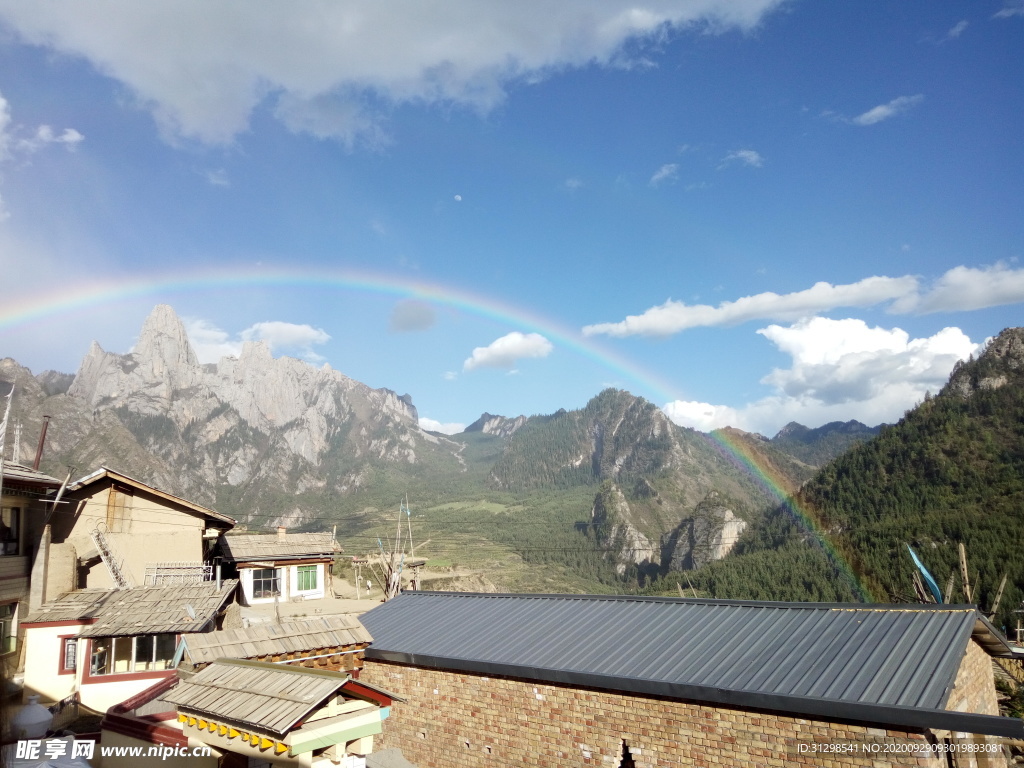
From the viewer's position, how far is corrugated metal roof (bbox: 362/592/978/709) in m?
9.51

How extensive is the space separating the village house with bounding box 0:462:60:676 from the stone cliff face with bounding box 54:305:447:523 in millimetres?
99962

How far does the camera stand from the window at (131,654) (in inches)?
658

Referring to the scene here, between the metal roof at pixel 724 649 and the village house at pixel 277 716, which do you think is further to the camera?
the metal roof at pixel 724 649

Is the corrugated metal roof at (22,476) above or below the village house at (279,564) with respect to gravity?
above

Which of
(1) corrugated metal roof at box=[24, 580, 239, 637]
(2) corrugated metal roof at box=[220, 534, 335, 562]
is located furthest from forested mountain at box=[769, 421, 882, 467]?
(1) corrugated metal roof at box=[24, 580, 239, 637]

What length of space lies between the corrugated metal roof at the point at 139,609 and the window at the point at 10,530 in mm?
2166

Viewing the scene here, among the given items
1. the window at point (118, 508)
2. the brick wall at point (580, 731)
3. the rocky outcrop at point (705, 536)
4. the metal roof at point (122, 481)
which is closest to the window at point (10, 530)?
the metal roof at point (122, 481)

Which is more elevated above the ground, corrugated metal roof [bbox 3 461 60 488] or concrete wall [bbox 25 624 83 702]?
corrugated metal roof [bbox 3 461 60 488]

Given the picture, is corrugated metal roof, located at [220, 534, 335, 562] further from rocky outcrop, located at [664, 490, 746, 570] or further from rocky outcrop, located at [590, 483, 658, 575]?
rocky outcrop, located at [590, 483, 658, 575]

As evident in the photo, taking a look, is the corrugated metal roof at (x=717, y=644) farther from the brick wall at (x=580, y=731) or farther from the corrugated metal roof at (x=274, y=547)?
the corrugated metal roof at (x=274, y=547)

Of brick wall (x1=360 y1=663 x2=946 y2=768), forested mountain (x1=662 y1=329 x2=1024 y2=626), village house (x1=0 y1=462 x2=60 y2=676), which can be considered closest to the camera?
brick wall (x1=360 y1=663 x2=946 y2=768)

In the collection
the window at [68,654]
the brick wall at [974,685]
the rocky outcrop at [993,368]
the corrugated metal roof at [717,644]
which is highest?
the rocky outcrop at [993,368]

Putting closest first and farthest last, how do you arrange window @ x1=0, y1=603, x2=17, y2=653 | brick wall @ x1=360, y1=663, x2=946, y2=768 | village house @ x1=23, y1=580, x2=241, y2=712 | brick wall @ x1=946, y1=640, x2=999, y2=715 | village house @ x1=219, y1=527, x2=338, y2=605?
1. brick wall @ x1=360, y1=663, x2=946, y2=768
2. brick wall @ x1=946, y1=640, x2=999, y2=715
3. village house @ x1=23, y1=580, x2=241, y2=712
4. window @ x1=0, y1=603, x2=17, y2=653
5. village house @ x1=219, y1=527, x2=338, y2=605

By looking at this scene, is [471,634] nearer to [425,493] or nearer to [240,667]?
[240,667]
